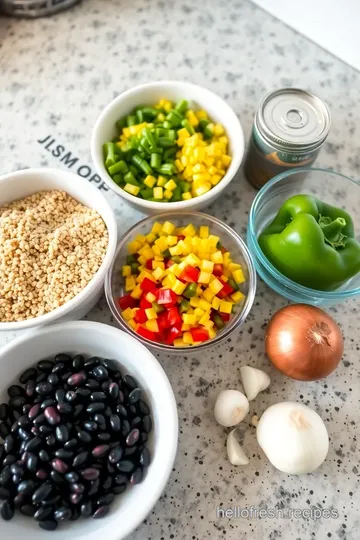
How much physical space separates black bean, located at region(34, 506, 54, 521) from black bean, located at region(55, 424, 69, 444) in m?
0.11

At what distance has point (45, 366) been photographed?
96cm

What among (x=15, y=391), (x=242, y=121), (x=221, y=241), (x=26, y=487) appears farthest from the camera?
(x=242, y=121)

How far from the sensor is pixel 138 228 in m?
1.14

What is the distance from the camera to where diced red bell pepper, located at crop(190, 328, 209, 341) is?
1029 mm

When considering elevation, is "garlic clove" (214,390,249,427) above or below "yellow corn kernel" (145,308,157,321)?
below

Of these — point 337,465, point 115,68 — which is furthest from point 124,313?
point 115,68

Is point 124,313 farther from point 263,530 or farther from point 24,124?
point 24,124

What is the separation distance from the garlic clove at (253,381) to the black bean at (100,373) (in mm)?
310

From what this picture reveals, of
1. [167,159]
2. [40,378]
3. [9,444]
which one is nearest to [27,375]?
[40,378]

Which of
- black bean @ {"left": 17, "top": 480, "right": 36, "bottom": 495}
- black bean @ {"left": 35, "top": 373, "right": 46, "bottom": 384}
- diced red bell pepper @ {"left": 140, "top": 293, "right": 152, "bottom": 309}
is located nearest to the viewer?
black bean @ {"left": 17, "top": 480, "right": 36, "bottom": 495}

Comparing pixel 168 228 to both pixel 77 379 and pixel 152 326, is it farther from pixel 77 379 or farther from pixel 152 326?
pixel 77 379

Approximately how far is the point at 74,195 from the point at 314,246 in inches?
21.6

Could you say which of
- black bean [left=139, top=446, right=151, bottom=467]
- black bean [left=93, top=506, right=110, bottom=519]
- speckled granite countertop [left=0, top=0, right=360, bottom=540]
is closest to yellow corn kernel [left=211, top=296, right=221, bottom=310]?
speckled granite countertop [left=0, top=0, right=360, bottom=540]

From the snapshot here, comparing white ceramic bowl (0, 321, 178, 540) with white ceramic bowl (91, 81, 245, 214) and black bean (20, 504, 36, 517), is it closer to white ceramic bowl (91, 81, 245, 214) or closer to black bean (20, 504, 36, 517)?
black bean (20, 504, 36, 517)
